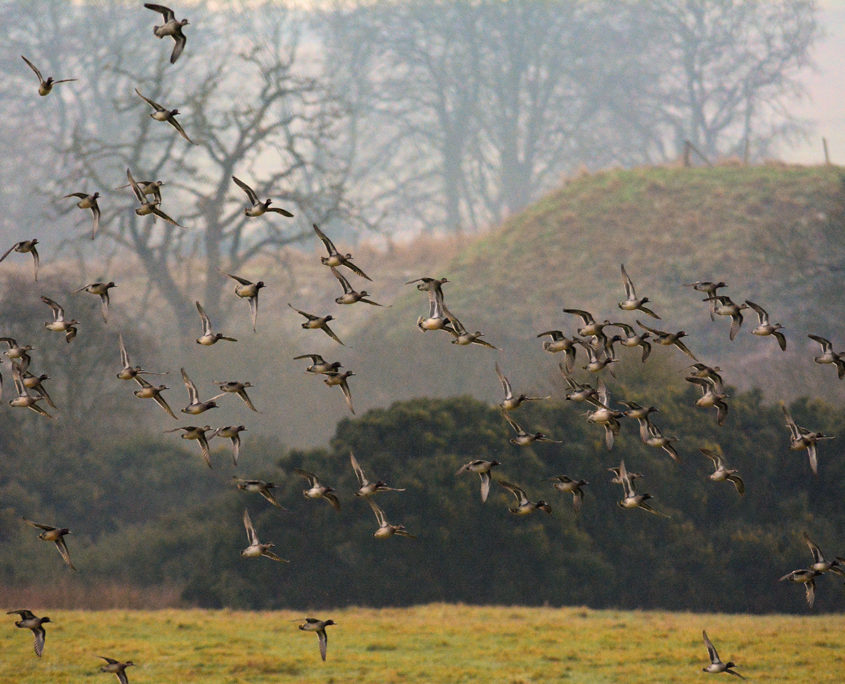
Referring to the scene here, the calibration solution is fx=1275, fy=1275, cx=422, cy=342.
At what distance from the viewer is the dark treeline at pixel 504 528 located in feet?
81.4

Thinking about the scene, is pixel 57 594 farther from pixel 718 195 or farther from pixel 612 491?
pixel 718 195

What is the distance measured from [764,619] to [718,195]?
3586 centimetres

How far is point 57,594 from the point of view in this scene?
82.4 feet

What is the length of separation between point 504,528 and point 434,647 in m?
5.62

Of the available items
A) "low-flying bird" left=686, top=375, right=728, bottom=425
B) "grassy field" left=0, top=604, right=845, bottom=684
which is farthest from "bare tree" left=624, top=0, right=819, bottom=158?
"low-flying bird" left=686, top=375, right=728, bottom=425

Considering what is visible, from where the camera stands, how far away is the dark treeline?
24812 millimetres

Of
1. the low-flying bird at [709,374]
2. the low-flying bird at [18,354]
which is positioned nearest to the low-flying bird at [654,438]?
the low-flying bird at [709,374]

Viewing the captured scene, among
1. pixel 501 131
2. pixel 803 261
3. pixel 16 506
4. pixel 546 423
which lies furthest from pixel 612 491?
pixel 501 131

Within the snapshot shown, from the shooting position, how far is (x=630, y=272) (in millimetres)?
53219

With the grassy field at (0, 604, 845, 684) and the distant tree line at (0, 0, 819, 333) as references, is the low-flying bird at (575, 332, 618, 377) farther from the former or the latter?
the distant tree line at (0, 0, 819, 333)

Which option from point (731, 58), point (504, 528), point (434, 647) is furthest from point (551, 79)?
point (434, 647)

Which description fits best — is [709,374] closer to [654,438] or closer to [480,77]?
[654,438]

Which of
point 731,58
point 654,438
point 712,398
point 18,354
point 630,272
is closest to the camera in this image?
point 18,354

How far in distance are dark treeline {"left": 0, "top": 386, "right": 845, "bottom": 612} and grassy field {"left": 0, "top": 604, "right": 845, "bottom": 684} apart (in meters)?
1.66
